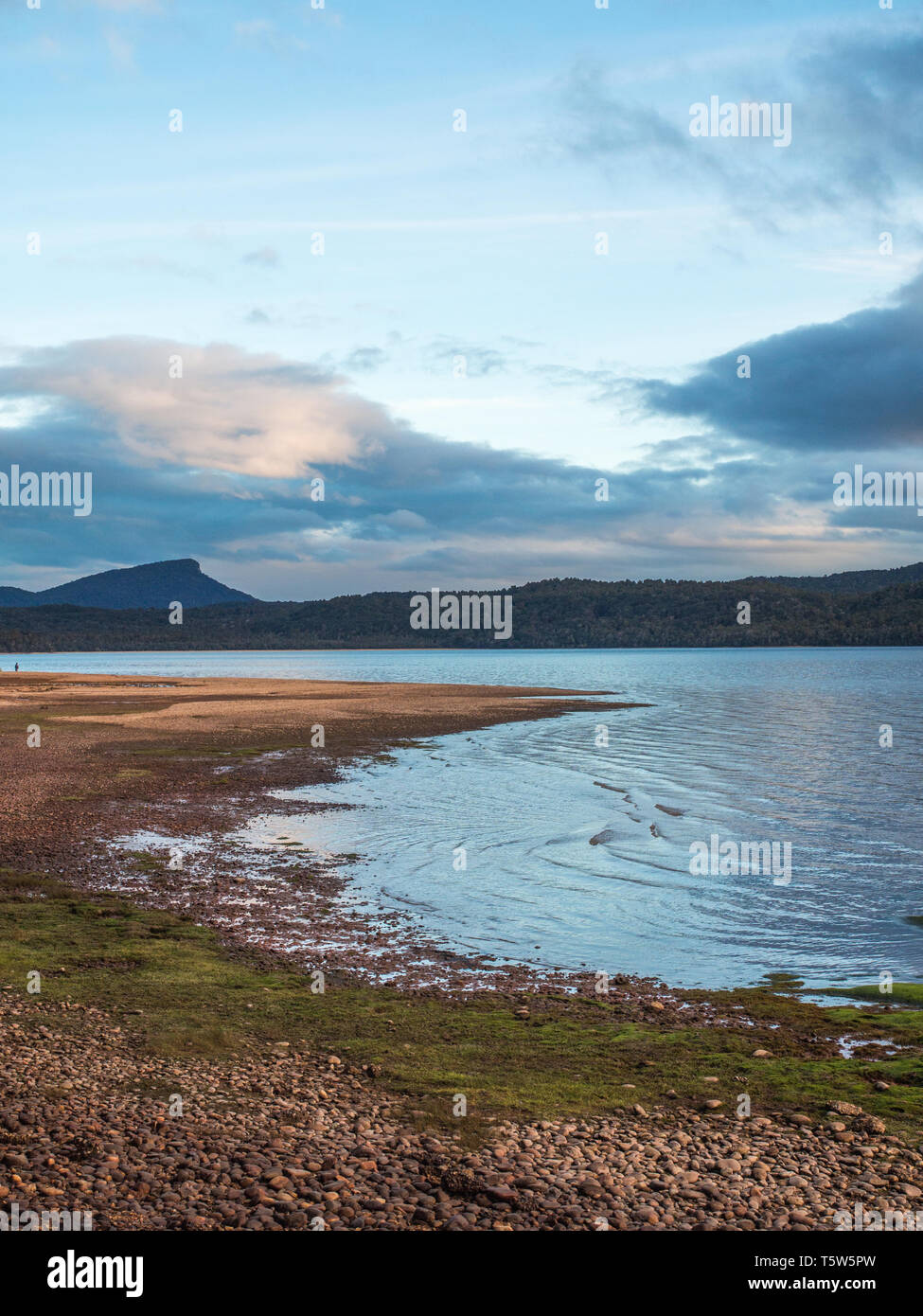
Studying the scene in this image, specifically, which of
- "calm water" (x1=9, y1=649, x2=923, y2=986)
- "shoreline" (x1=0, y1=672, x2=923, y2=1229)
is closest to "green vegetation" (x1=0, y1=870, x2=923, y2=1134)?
"shoreline" (x1=0, y1=672, x2=923, y2=1229)

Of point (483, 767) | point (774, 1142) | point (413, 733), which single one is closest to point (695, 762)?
point (483, 767)

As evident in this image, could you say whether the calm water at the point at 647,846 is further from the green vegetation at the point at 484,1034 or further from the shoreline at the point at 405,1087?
the green vegetation at the point at 484,1034

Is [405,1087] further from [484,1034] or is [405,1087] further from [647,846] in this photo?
[647,846]

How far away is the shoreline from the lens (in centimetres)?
689

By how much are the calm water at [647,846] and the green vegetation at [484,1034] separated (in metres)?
2.62

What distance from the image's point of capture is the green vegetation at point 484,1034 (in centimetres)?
918

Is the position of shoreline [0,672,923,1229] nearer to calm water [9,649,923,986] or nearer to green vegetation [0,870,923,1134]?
green vegetation [0,870,923,1134]

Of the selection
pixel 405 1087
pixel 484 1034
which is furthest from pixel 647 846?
pixel 405 1087

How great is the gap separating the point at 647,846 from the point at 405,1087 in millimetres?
14949

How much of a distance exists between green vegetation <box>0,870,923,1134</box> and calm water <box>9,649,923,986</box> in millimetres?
2617

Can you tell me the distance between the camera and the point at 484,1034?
1098 centimetres

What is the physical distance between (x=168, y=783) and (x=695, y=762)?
21769 millimetres

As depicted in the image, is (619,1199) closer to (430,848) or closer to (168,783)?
(430,848)
